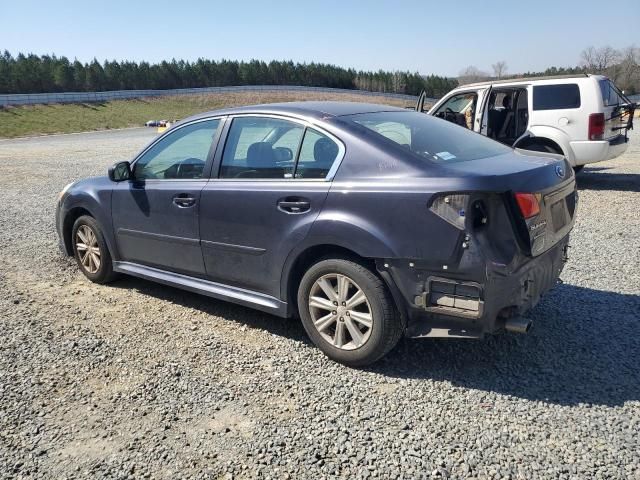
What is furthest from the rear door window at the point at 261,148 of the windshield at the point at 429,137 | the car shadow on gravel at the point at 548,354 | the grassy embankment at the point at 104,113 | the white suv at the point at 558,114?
the grassy embankment at the point at 104,113

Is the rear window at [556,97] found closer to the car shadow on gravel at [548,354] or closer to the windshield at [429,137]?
the car shadow on gravel at [548,354]

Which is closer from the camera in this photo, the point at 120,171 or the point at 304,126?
the point at 304,126

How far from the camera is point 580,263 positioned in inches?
219

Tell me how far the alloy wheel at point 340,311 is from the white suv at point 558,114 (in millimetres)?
6976

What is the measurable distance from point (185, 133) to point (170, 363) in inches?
78.1

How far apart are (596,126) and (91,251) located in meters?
8.35

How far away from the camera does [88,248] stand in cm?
537

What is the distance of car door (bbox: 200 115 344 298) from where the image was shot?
3615mm

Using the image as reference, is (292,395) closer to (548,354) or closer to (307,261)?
(307,261)

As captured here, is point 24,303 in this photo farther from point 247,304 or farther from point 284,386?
point 284,386

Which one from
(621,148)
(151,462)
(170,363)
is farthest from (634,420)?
(621,148)

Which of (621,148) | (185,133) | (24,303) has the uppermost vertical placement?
(185,133)

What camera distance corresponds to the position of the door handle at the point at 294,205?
357 centimetres

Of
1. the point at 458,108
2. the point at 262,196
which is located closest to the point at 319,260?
the point at 262,196
